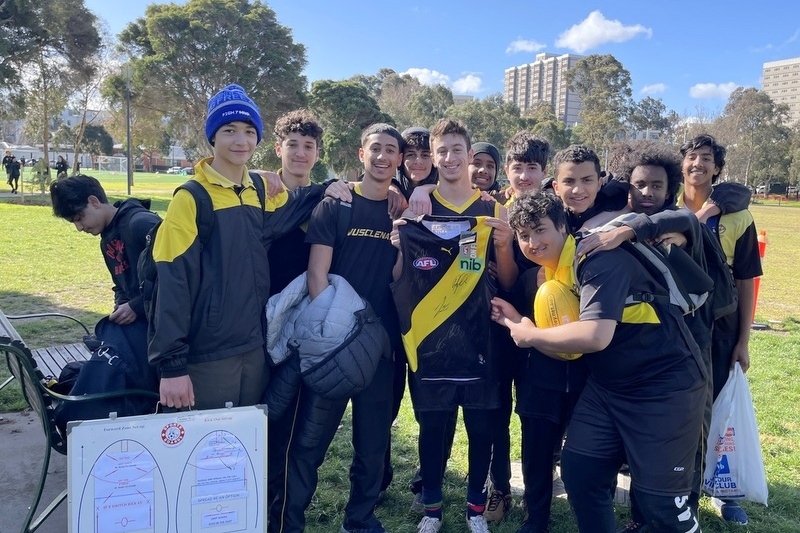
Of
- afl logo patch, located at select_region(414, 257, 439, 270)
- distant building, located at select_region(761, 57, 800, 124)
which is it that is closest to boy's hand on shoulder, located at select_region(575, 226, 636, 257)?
afl logo patch, located at select_region(414, 257, 439, 270)

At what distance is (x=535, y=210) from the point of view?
2.77 metres

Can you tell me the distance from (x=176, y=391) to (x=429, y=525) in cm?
161

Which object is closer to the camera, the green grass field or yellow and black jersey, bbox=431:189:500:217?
yellow and black jersey, bbox=431:189:500:217

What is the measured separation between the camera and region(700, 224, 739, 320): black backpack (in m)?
3.15

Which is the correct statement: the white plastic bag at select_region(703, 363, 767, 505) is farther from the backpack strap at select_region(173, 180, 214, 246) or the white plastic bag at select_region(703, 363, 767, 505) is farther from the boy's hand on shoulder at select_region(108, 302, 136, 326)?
the boy's hand on shoulder at select_region(108, 302, 136, 326)

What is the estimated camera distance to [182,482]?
258 centimetres

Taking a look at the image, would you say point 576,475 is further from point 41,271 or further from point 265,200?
point 41,271

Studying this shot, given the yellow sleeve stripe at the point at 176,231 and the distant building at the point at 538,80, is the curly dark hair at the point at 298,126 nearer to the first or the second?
the yellow sleeve stripe at the point at 176,231

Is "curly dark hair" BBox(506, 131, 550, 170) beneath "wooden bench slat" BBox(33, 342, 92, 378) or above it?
above

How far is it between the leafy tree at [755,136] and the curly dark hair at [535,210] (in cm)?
7078

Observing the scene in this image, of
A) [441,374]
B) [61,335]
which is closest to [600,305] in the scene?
[441,374]

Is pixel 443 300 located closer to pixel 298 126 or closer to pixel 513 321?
pixel 513 321

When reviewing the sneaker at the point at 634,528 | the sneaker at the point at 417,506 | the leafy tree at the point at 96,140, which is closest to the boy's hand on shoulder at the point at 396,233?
the sneaker at the point at 417,506

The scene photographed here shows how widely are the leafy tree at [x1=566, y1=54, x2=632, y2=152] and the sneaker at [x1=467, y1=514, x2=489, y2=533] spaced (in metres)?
57.4
